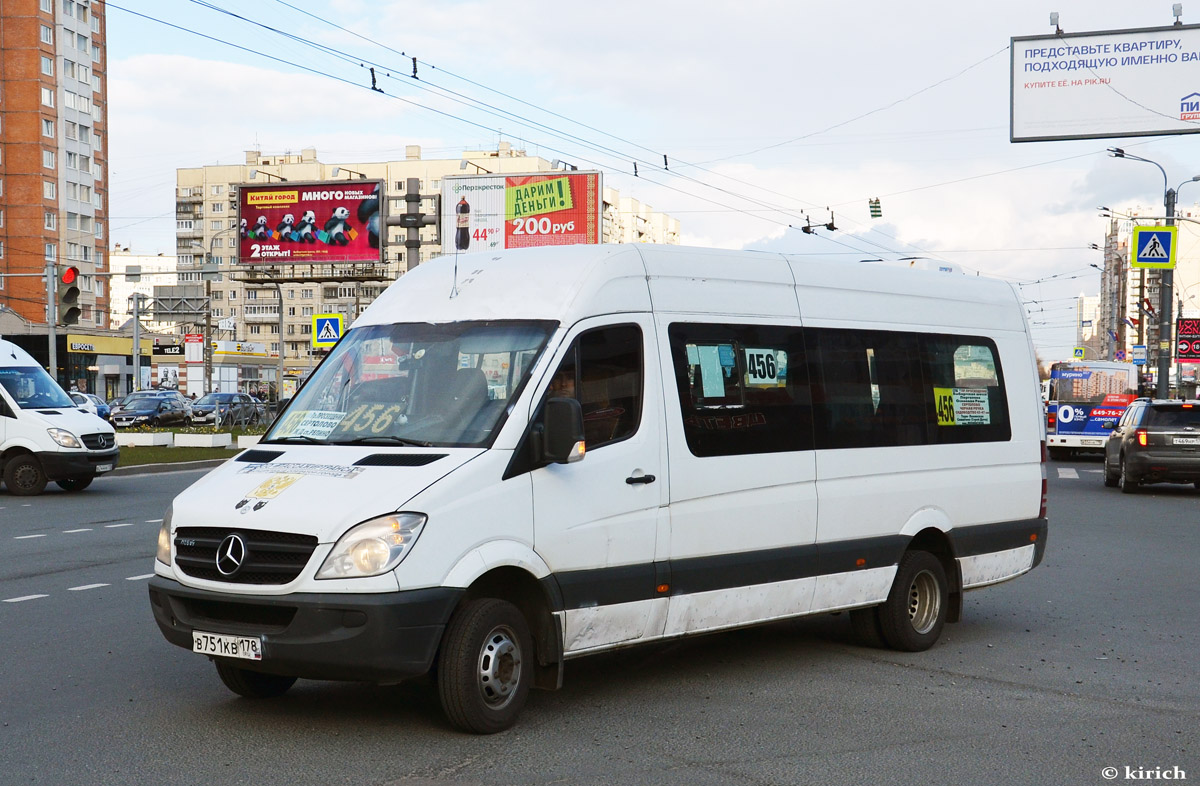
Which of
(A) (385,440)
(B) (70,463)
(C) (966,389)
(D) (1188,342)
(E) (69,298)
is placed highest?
(E) (69,298)

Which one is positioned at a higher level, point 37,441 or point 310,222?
point 310,222

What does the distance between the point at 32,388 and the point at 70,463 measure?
1.49 meters

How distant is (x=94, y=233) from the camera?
323 ft

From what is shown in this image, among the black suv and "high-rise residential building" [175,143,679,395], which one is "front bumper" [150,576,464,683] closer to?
the black suv

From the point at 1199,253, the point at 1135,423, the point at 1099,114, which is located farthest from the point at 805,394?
the point at 1199,253

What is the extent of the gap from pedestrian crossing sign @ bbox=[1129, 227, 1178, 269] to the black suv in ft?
41.2

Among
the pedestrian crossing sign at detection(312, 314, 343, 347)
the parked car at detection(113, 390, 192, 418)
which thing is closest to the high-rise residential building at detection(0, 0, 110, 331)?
the parked car at detection(113, 390, 192, 418)

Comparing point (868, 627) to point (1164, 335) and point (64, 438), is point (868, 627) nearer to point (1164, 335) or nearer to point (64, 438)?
point (64, 438)

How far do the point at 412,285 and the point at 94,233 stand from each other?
98602mm

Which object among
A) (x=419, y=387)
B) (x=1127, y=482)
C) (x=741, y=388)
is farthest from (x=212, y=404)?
(x=419, y=387)

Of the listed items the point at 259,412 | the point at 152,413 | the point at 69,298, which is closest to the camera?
the point at 69,298

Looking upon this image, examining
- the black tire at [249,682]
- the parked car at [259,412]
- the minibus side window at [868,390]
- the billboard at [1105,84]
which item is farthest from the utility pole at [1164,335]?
the black tire at [249,682]

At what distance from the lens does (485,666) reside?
597cm

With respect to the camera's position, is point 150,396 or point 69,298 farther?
point 150,396
